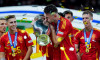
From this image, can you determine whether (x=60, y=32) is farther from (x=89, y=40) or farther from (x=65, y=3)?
(x=65, y=3)

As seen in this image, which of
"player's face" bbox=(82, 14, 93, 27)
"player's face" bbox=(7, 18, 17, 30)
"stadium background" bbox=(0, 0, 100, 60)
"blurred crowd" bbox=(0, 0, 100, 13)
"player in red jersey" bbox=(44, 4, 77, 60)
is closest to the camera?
"player in red jersey" bbox=(44, 4, 77, 60)

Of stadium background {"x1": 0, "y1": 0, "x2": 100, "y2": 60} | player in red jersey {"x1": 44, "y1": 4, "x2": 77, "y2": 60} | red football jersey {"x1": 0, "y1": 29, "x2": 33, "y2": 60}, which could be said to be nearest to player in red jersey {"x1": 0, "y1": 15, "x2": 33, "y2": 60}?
red football jersey {"x1": 0, "y1": 29, "x2": 33, "y2": 60}

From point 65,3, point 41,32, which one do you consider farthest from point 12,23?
point 65,3

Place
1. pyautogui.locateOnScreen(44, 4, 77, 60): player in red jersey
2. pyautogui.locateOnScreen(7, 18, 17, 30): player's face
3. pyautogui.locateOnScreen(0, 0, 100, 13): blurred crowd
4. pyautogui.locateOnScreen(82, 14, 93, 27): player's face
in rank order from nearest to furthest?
pyautogui.locateOnScreen(44, 4, 77, 60): player in red jersey
pyautogui.locateOnScreen(7, 18, 17, 30): player's face
pyautogui.locateOnScreen(82, 14, 93, 27): player's face
pyautogui.locateOnScreen(0, 0, 100, 13): blurred crowd

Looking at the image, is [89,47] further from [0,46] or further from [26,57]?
[0,46]

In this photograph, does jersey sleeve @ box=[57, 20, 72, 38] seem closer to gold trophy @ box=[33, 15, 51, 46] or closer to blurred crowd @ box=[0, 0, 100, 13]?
gold trophy @ box=[33, 15, 51, 46]

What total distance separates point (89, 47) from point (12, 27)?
1.32m

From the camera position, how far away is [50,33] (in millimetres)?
3760

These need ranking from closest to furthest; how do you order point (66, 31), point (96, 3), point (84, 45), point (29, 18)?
point (66, 31)
point (84, 45)
point (29, 18)
point (96, 3)

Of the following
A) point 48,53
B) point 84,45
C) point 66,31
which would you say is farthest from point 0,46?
point 84,45

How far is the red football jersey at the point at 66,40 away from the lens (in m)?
3.66

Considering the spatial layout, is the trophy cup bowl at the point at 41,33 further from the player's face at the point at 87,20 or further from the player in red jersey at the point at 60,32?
the player's face at the point at 87,20

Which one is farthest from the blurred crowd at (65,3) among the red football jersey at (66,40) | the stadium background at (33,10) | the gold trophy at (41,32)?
the red football jersey at (66,40)

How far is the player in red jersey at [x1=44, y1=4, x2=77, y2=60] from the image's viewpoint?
3.63 m
